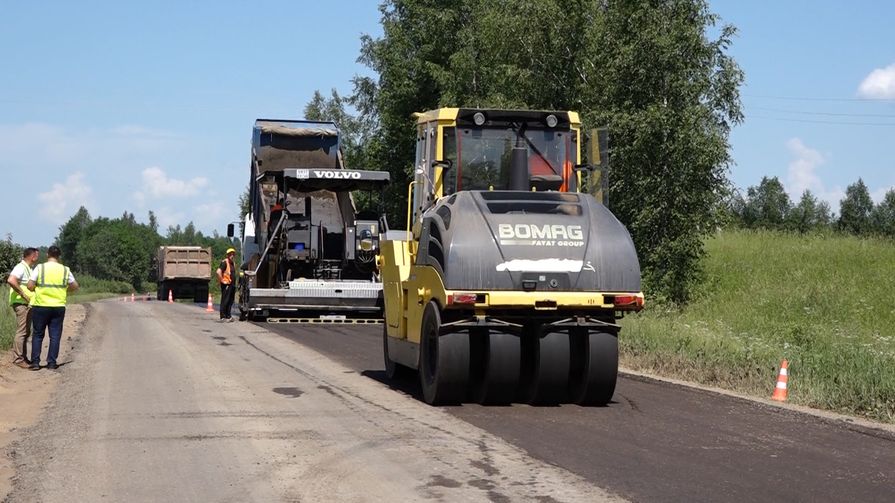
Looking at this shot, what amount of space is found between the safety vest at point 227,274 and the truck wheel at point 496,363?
16.2 m

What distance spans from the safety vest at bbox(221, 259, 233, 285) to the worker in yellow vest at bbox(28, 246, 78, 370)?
1116 centimetres

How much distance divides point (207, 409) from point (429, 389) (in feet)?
7.10

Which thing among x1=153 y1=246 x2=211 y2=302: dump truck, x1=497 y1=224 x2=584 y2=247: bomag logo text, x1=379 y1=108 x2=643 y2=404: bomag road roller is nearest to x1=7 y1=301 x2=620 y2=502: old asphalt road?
x1=379 y1=108 x2=643 y2=404: bomag road roller

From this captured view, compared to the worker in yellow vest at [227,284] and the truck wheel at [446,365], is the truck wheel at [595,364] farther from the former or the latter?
the worker in yellow vest at [227,284]

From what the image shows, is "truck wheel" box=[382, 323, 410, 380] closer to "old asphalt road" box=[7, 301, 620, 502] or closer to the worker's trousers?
"old asphalt road" box=[7, 301, 620, 502]

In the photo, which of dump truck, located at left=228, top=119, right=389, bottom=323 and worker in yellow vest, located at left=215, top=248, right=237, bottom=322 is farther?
worker in yellow vest, located at left=215, top=248, right=237, bottom=322

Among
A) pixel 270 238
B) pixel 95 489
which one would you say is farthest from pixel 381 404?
pixel 270 238

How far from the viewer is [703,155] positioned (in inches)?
1100

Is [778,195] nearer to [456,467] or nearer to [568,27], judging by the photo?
[568,27]

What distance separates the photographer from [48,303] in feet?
49.0

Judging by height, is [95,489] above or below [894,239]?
below

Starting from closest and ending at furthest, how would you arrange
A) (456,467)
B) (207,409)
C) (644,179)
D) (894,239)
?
(456,467) < (207,409) < (644,179) < (894,239)

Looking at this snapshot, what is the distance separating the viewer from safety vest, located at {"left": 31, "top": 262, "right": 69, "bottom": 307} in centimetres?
1491

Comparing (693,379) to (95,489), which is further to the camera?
(693,379)
